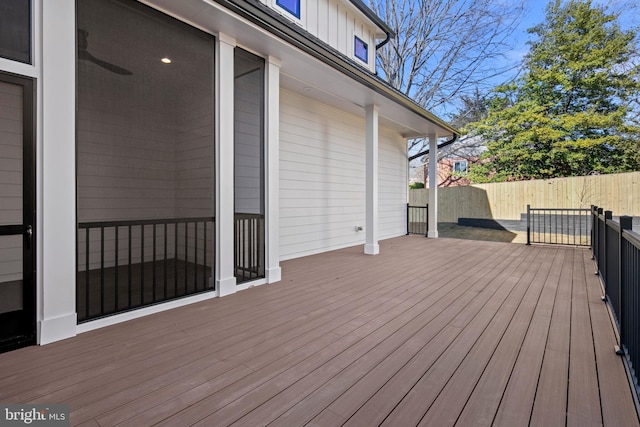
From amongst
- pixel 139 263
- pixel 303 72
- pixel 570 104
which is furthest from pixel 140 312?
pixel 570 104

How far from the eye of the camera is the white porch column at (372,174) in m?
5.81

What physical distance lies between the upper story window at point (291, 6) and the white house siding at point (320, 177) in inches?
52.3

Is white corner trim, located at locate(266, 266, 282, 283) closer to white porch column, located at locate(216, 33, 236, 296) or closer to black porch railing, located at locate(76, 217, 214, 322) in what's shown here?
white porch column, located at locate(216, 33, 236, 296)

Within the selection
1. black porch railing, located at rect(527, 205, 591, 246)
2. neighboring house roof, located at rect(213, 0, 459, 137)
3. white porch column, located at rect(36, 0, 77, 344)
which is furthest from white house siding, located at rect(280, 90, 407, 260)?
black porch railing, located at rect(527, 205, 591, 246)

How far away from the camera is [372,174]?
586 centimetres

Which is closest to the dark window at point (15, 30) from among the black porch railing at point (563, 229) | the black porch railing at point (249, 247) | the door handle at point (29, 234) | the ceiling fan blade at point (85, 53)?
the ceiling fan blade at point (85, 53)

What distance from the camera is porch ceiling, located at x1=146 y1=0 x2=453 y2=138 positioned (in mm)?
2861

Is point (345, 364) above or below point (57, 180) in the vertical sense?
below

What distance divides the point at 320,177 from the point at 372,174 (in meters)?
1.04

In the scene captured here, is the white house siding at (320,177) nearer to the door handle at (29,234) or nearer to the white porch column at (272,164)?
the white porch column at (272,164)

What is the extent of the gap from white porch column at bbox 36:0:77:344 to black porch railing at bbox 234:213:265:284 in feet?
5.17

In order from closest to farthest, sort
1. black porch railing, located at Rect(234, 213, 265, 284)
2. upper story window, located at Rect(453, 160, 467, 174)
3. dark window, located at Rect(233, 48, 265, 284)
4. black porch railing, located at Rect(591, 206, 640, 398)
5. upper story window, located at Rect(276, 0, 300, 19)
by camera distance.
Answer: black porch railing, located at Rect(591, 206, 640, 398), dark window, located at Rect(233, 48, 265, 284), black porch railing, located at Rect(234, 213, 265, 284), upper story window, located at Rect(276, 0, 300, 19), upper story window, located at Rect(453, 160, 467, 174)

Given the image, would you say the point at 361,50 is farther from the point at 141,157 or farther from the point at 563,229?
the point at 563,229

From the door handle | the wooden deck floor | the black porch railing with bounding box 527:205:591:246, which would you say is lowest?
the wooden deck floor
